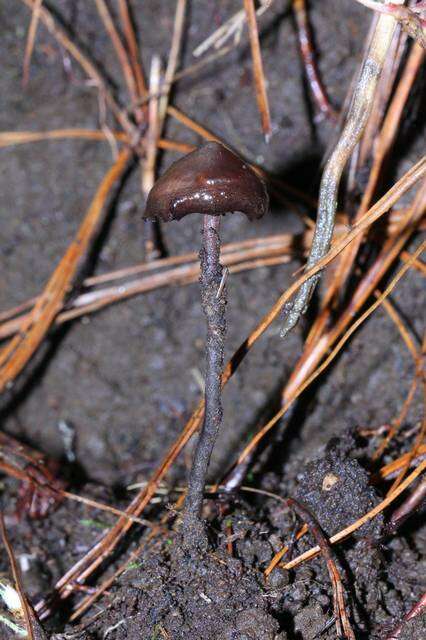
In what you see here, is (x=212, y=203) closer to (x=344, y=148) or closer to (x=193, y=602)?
(x=344, y=148)

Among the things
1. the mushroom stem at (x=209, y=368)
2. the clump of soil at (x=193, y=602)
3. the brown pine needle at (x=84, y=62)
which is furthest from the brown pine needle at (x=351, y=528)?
the brown pine needle at (x=84, y=62)

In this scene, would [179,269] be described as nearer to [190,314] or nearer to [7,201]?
[190,314]

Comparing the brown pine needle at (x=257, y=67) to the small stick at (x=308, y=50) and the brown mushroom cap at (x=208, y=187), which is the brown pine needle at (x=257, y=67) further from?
the brown mushroom cap at (x=208, y=187)

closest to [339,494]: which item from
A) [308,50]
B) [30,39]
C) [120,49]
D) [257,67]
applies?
[257,67]

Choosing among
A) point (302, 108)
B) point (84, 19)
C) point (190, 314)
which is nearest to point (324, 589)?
point (190, 314)

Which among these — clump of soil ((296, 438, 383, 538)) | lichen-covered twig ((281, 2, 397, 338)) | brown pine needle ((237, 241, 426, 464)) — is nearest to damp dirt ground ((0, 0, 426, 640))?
clump of soil ((296, 438, 383, 538))

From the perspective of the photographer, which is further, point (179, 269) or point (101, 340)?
point (101, 340)
